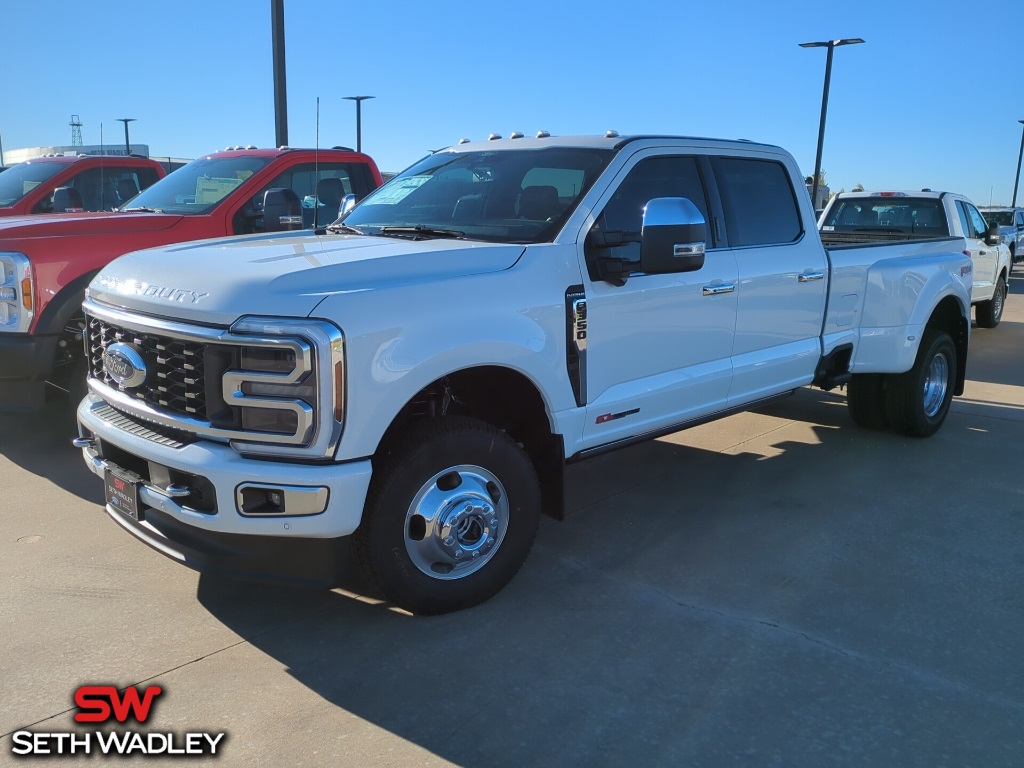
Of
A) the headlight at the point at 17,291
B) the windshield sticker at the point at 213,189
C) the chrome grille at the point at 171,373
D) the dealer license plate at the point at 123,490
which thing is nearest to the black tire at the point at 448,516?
the chrome grille at the point at 171,373

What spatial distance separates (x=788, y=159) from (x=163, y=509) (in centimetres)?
418

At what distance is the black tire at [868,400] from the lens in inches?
257

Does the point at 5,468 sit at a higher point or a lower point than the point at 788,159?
lower

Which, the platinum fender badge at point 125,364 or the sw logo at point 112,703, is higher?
the platinum fender badge at point 125,364

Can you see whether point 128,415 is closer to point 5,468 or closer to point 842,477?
point 5,468

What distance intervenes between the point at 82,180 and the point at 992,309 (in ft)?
39.6

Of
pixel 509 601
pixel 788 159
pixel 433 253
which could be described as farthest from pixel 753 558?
pixel 788 159

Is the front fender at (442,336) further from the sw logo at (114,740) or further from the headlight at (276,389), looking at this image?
the sw logo at (114,740)

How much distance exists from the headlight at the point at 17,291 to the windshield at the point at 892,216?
8.63 metres

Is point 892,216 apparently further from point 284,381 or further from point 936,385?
point 284,381

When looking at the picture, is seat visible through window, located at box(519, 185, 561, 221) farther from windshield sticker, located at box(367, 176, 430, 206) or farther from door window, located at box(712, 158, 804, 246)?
door window, located at box(712, 158, 804, 246)

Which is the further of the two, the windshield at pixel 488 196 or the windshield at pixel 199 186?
the windshield at pixel 199 186

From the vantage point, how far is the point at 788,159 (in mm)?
5598

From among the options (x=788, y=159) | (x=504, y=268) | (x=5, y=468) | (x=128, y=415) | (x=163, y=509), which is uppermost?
(x=788, y=159)
